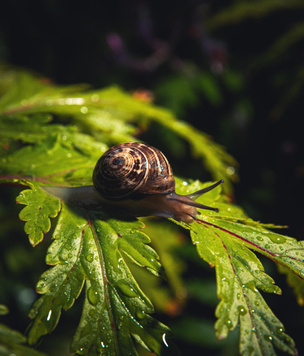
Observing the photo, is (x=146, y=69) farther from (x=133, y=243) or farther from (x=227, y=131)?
(x=133, y=243)

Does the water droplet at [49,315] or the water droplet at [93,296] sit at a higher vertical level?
the water droplet at [93,296]

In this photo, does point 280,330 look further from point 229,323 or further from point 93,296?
point 93,296

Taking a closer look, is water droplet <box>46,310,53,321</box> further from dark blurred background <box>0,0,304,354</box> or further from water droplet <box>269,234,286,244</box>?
dark blurred background <box>0,0,304,354</box>

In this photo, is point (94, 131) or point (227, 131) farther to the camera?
point (227, 131)

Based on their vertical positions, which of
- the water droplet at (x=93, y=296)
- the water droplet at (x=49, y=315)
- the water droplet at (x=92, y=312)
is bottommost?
the water droplet at (x=49, y=315)

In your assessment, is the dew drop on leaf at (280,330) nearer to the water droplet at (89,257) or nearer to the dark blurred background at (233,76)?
the water droplet at (89,257)

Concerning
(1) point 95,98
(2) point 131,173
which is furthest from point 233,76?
(2) point 131,173

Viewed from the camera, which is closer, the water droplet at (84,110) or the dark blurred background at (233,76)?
the water droplet at (84,110)

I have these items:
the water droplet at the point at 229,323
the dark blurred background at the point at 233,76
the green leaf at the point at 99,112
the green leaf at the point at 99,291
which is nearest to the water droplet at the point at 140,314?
the green leaf at the point at 99,291

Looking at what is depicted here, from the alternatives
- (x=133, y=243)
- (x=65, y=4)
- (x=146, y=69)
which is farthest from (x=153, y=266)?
(x=65, y=4)
